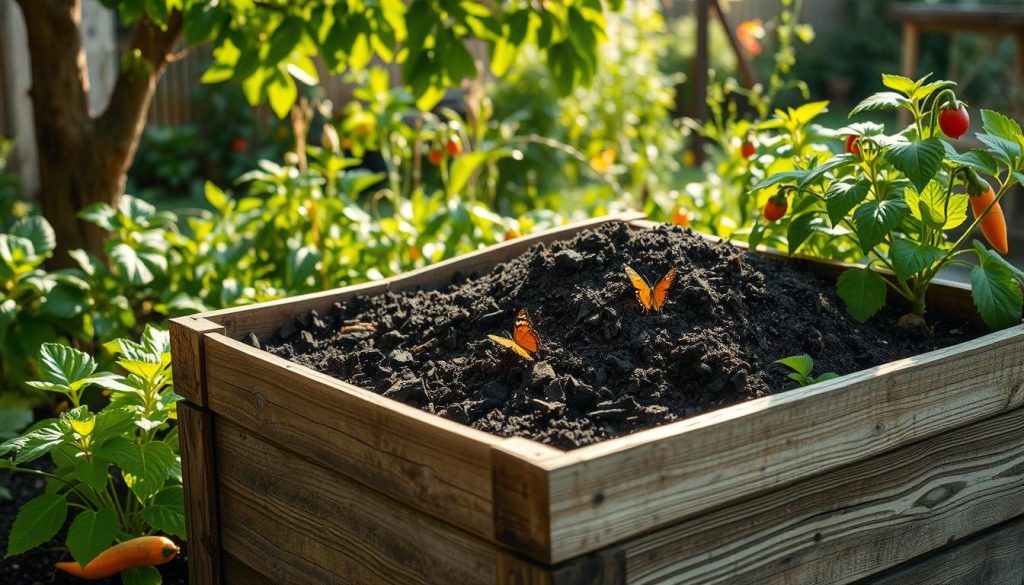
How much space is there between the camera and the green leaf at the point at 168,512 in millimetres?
2334

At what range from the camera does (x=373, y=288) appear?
8.50 ft

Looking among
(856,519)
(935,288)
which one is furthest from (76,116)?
(856,519)

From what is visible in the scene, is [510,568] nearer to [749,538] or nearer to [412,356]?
[749,538]

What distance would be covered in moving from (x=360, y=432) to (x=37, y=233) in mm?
1849

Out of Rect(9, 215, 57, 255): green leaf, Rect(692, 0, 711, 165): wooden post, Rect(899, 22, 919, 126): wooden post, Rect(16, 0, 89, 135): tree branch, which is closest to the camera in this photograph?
Rect(9, 215, 57, 255): green leaf

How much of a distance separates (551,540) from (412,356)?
767mm

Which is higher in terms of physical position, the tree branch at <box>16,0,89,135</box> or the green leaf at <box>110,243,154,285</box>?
the tree branch at <box>16,0,89,135</box>

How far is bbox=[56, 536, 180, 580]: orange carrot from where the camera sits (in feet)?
7.71

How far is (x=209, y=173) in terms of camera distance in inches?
355

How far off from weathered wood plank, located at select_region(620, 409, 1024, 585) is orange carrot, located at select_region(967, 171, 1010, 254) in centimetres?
38

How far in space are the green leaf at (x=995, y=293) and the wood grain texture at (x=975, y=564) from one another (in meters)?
0.38

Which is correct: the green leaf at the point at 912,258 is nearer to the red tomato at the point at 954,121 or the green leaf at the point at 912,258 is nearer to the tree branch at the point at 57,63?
the red tomato at the point at 954,121

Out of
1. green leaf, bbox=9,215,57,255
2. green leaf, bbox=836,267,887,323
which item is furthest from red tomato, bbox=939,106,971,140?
green leaf, bbox=9,215,57,255

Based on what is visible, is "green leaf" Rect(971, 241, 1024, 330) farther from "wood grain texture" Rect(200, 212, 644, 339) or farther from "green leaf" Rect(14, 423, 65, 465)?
"green leaf" Rect(14, 423, 65, 465)
